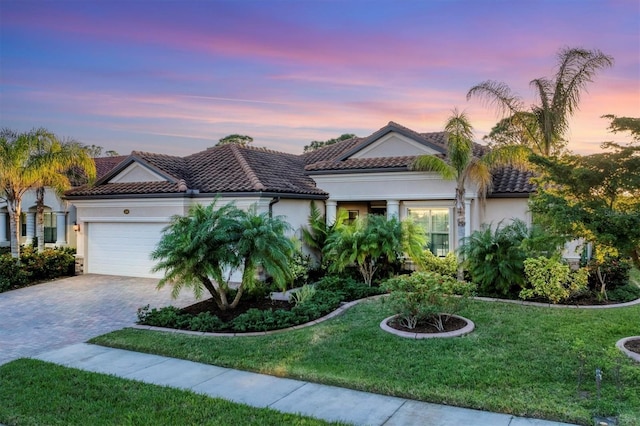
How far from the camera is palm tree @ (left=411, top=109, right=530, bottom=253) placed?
13773 mm

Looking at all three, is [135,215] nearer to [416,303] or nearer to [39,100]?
[39,100]

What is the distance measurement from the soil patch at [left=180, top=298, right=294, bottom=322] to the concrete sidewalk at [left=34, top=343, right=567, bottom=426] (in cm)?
280

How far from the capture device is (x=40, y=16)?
509 inches

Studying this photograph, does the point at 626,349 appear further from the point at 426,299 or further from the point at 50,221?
the point at 50,221

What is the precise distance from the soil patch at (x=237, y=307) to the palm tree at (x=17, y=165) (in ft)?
30.5

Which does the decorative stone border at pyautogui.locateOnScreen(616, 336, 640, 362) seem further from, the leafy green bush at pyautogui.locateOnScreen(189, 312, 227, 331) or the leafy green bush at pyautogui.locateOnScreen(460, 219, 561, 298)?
the leafy green bush at pyautogui.locateOnScreen(189, 312, 227, 331)

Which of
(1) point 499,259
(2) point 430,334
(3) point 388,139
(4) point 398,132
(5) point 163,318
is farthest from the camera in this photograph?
(3) point 388,139

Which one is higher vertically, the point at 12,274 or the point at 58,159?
the point at 58,159

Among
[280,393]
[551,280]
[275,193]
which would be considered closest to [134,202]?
[275,193]

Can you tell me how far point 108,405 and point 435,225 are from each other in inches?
519

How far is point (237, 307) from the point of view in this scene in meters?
11.3

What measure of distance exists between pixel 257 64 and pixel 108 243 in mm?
9230

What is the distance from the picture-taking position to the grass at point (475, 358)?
5.63 metres

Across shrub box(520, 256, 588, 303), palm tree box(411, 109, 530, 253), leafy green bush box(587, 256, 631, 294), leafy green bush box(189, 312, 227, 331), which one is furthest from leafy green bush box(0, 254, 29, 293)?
leafy green bush box(587, 256, 631, 294)
